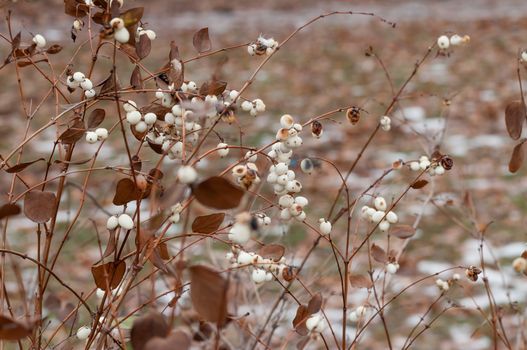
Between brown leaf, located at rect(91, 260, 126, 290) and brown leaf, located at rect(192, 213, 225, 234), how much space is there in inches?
4.8

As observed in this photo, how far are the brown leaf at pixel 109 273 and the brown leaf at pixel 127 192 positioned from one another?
93 millimetres

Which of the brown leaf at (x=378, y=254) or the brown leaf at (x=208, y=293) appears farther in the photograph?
the brown leaf at (x=378, y=254)

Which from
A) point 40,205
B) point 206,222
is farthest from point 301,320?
point 40,205

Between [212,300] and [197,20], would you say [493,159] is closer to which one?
[212,300]

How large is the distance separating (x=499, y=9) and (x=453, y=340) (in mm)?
10505

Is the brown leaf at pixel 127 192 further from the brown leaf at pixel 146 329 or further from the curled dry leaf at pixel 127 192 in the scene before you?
the brown leaf at pixel 146 329

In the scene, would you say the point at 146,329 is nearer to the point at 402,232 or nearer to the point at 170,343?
the point at 170,343

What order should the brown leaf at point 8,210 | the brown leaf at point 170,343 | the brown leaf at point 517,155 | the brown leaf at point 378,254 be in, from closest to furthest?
1. the brown leaf at point 170,343
2. the brown leaf at point 8,210
3. the brown leaf at point 517,155
4. the brown leaf at point 378,254

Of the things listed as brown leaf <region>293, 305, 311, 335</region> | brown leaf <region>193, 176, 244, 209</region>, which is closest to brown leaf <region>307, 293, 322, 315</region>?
brown leaf <region>293, 305, 311, 335</region>

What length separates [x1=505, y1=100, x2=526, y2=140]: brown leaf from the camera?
4.30 feet

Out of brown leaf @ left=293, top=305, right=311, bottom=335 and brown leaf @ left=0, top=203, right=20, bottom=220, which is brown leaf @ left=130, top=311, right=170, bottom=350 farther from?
brown leaf @ left=293, top=305, right=311, bottom=335

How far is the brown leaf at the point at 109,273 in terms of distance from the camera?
1.15m

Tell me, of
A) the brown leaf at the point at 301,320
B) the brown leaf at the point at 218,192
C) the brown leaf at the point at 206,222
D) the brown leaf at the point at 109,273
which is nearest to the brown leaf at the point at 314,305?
the brown leaf at the point at 301,320

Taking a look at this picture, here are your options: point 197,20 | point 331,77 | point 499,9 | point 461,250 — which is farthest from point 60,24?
point 461,250
